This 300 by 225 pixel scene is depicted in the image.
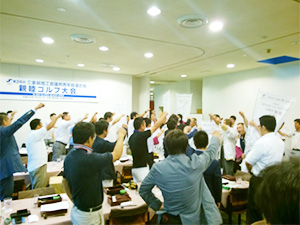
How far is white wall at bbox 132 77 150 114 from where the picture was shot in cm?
1052

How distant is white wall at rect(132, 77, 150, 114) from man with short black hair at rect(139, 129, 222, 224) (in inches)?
337

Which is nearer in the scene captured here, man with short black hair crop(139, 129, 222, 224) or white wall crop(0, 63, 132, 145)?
man with short black hair crop(139, 129, 222, 224)

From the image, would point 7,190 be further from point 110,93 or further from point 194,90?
point 194,90

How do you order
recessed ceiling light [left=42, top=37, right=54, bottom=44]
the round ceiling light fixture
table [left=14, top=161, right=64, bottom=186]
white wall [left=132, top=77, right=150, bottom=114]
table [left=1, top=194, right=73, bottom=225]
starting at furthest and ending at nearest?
white wall [left=132, top=77, right=150, bottom=114], recessed ceiling light [left=42, top=37, right=54, bottom=44], table [left=14, top=161, right=64, bottom=186], the round ceiling light fixture, table [left=1, top=194, right=73, bottom=225]

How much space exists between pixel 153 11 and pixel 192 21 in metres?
0.79

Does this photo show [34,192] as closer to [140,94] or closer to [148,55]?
[148,55]

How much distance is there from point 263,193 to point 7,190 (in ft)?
11.7

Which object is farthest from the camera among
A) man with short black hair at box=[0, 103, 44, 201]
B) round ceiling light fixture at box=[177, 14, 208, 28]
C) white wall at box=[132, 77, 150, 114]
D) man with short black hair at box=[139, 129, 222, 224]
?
white wall at box=[132, 77, 150, 114]

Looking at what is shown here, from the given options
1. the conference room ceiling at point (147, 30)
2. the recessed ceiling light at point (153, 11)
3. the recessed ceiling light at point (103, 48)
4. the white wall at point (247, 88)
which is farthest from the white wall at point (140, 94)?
the recessed ceiling light at point (153, 11)

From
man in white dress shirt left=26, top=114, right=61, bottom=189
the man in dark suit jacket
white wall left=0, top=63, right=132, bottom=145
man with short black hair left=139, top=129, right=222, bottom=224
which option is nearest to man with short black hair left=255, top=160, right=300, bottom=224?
man with short black hair left=139, top=129, right=222, bottom=224

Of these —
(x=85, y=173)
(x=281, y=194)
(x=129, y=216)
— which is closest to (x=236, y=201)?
(x=129, y=216)

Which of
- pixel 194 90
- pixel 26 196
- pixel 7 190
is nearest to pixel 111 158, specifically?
pixel 26 196

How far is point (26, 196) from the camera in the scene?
285 cm

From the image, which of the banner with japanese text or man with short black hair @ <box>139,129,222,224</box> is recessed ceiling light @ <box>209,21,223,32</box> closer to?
man with short black hair @ <box>139,129,222,224</box>
